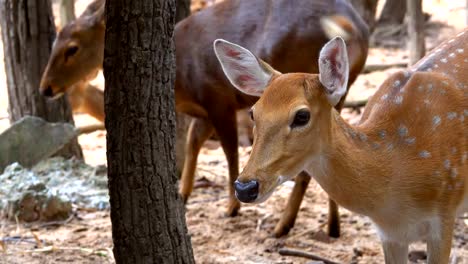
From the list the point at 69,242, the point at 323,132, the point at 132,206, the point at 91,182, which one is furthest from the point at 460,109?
the point at 91,182

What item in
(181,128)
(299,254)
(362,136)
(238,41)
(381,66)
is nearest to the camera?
(362,136)

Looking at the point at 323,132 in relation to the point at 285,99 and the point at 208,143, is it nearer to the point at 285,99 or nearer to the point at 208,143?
the point at 285,99

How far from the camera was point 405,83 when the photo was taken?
4.43 meters

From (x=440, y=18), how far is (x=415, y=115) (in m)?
9.88

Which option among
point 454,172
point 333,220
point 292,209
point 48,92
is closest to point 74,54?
point 48,92

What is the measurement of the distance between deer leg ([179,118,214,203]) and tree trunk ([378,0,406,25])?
7.03 meters

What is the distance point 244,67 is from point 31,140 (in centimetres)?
355

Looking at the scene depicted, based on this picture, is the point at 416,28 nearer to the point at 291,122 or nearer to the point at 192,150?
the point at 192,150

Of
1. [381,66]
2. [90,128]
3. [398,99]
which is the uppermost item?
[398,99]

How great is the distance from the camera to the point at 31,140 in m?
7.15

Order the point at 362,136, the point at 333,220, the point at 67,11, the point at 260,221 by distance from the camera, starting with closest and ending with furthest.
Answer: the point at 362,136 < the point at 333,220 < the point at 260,221 < the point at 67,11

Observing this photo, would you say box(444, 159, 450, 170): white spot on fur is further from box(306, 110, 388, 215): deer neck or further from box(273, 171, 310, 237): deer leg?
box(273, 171, 310, 237): deer leg

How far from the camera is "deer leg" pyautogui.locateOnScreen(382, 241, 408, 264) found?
→ 4396 millimetres

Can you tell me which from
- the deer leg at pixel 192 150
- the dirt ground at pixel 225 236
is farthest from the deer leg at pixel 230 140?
the deer leg at pixel 192 150
